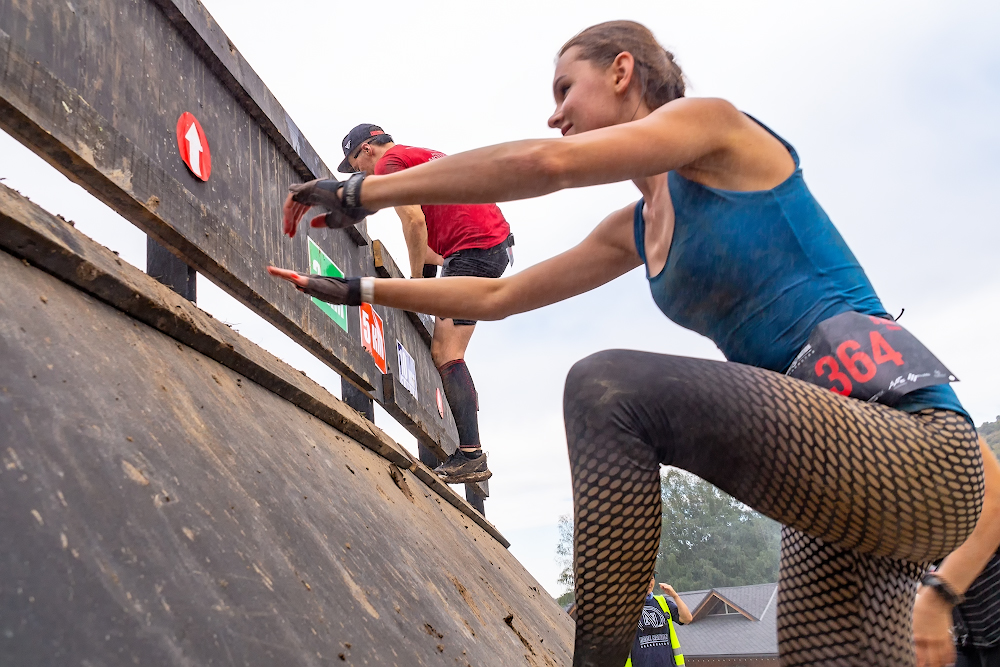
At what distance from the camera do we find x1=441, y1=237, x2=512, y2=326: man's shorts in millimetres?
4637

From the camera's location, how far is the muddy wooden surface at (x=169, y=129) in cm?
212

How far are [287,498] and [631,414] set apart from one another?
2.86 ft

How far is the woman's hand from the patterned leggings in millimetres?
293

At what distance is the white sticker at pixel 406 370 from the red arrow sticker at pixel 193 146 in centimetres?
291

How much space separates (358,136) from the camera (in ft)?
15.9

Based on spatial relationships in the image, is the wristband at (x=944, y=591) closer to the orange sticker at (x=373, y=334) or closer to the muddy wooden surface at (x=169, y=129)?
the muddy wooden surface at (x=169, y=129)

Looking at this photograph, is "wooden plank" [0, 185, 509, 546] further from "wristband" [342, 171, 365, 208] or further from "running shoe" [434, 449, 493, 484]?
"running shoe" [434, 449, 493, 484]

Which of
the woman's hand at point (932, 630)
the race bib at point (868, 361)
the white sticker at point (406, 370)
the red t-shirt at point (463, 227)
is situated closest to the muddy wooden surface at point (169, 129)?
the red t-shirt at point (463, 227)

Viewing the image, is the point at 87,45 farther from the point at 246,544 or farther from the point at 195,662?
the point at 195,662

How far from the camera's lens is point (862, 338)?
4.55ft

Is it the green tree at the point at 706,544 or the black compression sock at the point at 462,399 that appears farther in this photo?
the green tree at the point at 706,544

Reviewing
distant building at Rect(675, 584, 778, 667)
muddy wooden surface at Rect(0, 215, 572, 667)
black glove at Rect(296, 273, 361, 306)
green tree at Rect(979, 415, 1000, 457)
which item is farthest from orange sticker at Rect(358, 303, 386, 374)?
green tree at Rect(979, 415, 1000, 457)

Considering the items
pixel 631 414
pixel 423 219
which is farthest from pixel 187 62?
pixel 631 414

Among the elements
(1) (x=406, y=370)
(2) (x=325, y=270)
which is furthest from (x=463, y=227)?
(1) (x=406, y=370)
